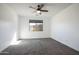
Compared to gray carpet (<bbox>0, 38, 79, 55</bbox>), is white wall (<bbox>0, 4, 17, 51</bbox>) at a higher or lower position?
higher

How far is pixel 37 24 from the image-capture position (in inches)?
353

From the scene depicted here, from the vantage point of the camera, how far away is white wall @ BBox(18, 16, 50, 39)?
8.67 metres

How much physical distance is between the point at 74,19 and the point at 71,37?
84cm

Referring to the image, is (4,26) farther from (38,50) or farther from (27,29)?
(27,29)

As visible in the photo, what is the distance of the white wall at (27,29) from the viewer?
8.67m

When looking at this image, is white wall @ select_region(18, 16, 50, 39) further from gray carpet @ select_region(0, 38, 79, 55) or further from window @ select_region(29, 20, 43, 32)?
gray carpet @ select_region(0, 38, 79, 55)

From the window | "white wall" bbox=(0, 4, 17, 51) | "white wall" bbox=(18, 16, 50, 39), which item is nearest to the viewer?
"white wall" bbox=(0, 4, 17, 51)

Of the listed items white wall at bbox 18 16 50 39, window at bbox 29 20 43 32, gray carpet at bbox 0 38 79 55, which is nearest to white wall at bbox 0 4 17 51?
gray carpet at bbox 0 38 79 55

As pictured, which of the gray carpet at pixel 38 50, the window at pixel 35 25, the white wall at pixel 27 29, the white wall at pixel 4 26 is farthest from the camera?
the window at pixel 35 25

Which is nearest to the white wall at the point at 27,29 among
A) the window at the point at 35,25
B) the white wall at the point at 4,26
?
the window at the point at 35,25

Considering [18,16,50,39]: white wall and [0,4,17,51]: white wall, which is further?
[18,16,50,39]: white wall

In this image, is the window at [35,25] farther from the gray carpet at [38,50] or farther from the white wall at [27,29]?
the gray carpet at [38,50]

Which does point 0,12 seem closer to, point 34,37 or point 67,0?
point 67,0

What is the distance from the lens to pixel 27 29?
878 cm
